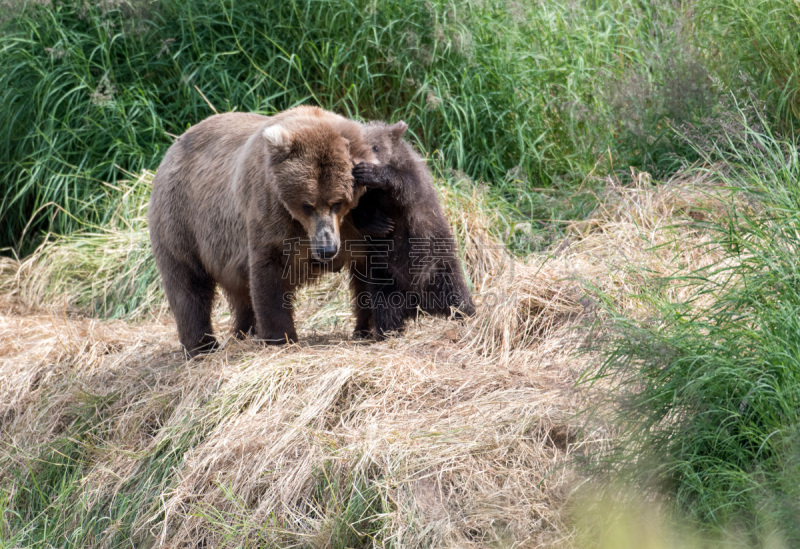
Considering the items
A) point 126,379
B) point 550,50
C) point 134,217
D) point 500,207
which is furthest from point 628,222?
point 134,217

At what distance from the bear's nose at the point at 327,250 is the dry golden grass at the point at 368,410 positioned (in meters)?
0.51

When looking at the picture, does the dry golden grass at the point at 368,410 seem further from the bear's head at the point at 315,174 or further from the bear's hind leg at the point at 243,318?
the bear's head at the point at 315,174

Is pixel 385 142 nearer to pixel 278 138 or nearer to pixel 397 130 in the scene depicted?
pixel 397 130

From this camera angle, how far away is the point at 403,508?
3010 mm

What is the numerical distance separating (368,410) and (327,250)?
0.83 m

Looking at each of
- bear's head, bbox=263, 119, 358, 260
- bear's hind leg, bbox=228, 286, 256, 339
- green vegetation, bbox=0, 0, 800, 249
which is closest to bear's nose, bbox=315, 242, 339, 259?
bear's head, bbox=263, 119, 358, 260

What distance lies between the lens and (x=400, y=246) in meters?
4.59

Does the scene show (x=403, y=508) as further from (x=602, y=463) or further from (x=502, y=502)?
(x=602, y=463)

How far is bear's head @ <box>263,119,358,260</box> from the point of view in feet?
13.0

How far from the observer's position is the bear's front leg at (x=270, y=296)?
14.4 ft

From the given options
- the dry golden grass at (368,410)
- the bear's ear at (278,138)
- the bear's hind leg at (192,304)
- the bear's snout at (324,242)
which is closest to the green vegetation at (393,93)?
the dry golden grass at (368,410)

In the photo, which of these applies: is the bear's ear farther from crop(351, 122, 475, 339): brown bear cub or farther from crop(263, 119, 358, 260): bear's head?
crop(351, 122, 475, 339): brown bear cub

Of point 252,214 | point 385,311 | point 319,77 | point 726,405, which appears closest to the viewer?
point 726,405

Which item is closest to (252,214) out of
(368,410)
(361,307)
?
(361,307)
